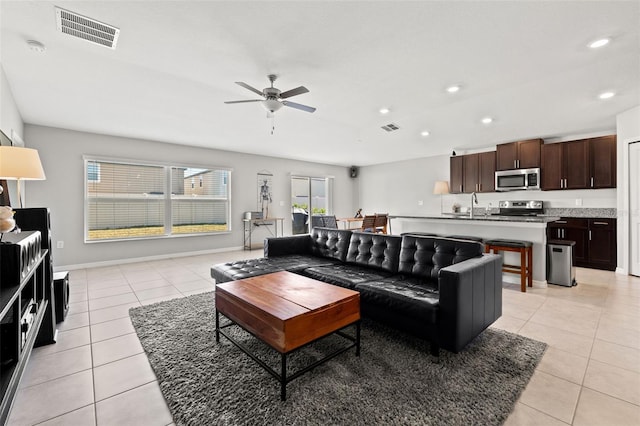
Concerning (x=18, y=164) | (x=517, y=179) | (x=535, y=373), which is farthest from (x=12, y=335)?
(x=517, y=179)

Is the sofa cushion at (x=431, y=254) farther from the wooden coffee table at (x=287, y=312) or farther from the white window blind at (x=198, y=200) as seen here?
the white window blind at (x=198, y=200)

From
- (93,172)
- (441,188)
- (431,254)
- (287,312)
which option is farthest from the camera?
(441,188)

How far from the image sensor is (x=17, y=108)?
393 cm

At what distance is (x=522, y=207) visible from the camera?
6000mm

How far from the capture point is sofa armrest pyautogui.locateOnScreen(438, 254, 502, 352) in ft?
6.22

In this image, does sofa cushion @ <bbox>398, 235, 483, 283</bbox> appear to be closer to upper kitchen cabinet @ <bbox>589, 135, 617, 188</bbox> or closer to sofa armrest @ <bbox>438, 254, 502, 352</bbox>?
sofa armrest @ <bbox>438, 254, 502, 352</bbox>

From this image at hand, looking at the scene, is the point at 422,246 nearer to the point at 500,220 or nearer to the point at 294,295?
the point at 294,295

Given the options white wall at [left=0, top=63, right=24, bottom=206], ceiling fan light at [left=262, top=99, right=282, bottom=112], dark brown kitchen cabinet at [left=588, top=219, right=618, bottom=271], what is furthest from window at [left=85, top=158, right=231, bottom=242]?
dark brown kitchen cabinet at [left=588, top=219, right=618, bottom=271]

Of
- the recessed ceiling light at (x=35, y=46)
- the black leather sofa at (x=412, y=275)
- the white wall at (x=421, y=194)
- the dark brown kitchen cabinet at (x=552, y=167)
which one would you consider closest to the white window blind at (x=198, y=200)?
the black leather sofa at (x=412, y=275)

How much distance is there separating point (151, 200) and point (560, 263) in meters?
7.17

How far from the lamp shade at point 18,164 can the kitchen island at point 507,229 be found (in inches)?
183

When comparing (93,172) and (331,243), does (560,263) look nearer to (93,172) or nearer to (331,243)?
(331,243)

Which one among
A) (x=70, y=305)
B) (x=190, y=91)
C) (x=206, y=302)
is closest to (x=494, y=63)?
(x=190, y=91)

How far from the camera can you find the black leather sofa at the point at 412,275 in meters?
1.95
